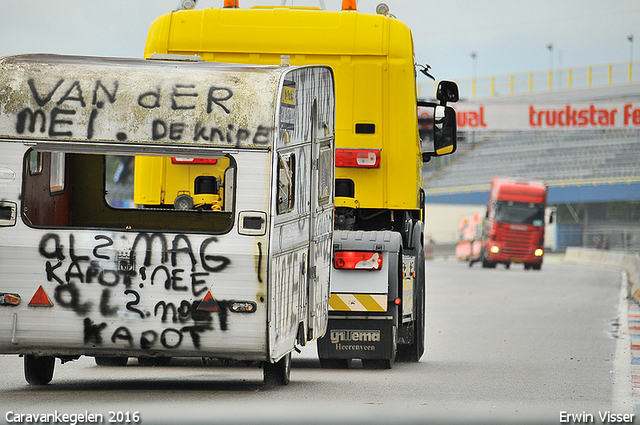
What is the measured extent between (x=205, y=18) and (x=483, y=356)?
5.23 m

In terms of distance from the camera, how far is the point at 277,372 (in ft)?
30.1

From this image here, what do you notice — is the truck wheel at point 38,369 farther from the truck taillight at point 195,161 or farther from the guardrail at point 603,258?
the guardrail at point 603,258

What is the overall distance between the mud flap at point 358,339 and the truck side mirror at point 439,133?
2391 mm

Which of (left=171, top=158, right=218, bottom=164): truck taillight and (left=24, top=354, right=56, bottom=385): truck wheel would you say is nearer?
(left=24, top=354, right=56, bottom=385): truck wheel

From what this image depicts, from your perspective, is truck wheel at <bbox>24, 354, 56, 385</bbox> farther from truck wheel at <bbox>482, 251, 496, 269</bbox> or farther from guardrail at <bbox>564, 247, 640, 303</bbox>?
truck wheel at <bbox>482, 251, 496, 269</bbox>

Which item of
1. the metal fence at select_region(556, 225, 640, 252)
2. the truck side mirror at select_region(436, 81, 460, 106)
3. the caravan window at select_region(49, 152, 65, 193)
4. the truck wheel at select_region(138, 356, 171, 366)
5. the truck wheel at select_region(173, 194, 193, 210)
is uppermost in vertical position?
the truck side mirror at select_region(436, 81, 460, 106)

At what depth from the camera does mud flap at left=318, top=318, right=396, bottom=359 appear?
1079 centimetres

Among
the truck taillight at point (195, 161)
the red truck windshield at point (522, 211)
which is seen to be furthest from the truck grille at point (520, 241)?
the truck taillight at point (195, 161)

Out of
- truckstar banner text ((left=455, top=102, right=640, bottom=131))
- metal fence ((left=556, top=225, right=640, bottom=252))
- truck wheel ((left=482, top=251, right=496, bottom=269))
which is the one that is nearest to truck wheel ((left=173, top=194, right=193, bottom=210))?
truck wheel ((left=482, top=251, right=496, bottom=269))

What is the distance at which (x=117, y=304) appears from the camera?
7.91m

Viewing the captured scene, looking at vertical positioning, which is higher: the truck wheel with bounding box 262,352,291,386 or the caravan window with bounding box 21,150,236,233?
the caravan window with bounding box 21,150,236,233

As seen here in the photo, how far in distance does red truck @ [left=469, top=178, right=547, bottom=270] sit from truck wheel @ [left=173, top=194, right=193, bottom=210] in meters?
37.9

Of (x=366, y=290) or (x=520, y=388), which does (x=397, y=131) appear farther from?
(x=520, y=388)

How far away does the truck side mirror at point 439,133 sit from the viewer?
12320mm
